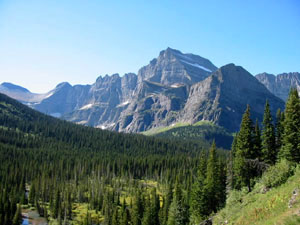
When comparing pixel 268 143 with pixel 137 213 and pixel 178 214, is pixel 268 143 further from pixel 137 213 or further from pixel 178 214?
pixel 137 213

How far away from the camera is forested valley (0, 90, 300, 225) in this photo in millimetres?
57656

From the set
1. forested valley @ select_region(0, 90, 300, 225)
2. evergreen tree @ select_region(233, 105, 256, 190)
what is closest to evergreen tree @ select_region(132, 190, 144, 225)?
forested valley @ select_region(0, 90, 300, 225)

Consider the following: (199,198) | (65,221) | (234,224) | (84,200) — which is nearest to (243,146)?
(199,198)

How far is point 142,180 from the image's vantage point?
559ft

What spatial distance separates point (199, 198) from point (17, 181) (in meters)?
115

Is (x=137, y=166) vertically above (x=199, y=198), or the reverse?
(x=199, y=198)

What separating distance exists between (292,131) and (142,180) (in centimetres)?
13041

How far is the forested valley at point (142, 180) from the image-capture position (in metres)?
57.7

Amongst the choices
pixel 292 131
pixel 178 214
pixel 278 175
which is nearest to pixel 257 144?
pixel 292 131

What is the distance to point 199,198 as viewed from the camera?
60.6m

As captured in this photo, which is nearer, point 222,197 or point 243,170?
point 243,170

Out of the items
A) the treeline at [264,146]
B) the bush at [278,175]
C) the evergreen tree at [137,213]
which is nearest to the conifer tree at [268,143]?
the treeline at [264,146]

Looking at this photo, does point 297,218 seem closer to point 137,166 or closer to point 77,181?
point 77,181

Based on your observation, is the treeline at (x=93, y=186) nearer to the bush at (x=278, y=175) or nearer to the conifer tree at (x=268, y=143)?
the conifer tree at (x=268, y=143)
